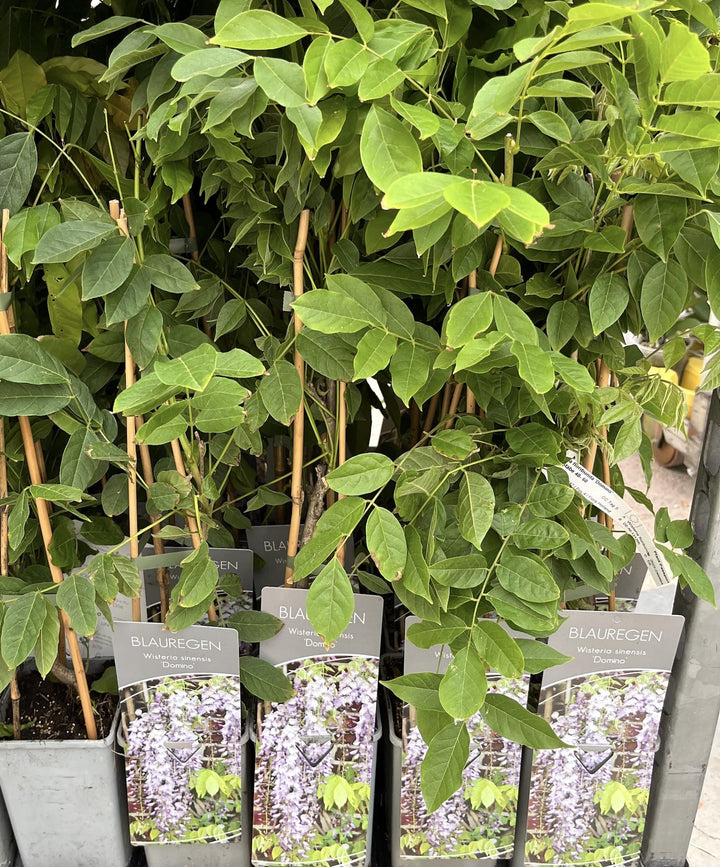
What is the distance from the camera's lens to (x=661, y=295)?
65cm

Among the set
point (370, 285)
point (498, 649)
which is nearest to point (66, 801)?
point (498, 649)

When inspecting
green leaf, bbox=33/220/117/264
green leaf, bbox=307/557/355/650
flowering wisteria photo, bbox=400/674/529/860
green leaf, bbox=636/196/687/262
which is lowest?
flowering wisteria photo, bbox=400/674/529/860

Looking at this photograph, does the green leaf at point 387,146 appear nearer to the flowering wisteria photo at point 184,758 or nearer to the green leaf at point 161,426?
the green leaf at point 161,426

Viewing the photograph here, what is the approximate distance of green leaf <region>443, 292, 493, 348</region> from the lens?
580 mm

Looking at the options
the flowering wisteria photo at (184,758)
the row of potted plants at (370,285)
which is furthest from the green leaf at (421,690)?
the flowering wisteria photo at (184,758)

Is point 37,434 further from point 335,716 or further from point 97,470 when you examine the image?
point 335,716

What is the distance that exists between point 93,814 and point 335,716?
0.31m

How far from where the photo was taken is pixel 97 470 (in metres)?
0.84

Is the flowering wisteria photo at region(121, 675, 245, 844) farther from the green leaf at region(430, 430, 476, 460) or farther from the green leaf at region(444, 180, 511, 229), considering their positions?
the green leaf at region(444, 180, 511, 229)

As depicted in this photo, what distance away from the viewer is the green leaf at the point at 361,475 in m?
0.66

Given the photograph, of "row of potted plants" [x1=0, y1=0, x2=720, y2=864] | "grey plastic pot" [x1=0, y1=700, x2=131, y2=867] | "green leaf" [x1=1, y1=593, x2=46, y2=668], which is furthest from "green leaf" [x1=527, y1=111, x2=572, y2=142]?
"grey plastic pot" [x1=0, y1=700, x2=131, y2=867]

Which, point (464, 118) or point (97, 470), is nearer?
point (464, 118)

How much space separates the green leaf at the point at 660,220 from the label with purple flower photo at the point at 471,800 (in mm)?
481

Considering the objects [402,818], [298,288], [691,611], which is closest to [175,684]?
[402,818]
